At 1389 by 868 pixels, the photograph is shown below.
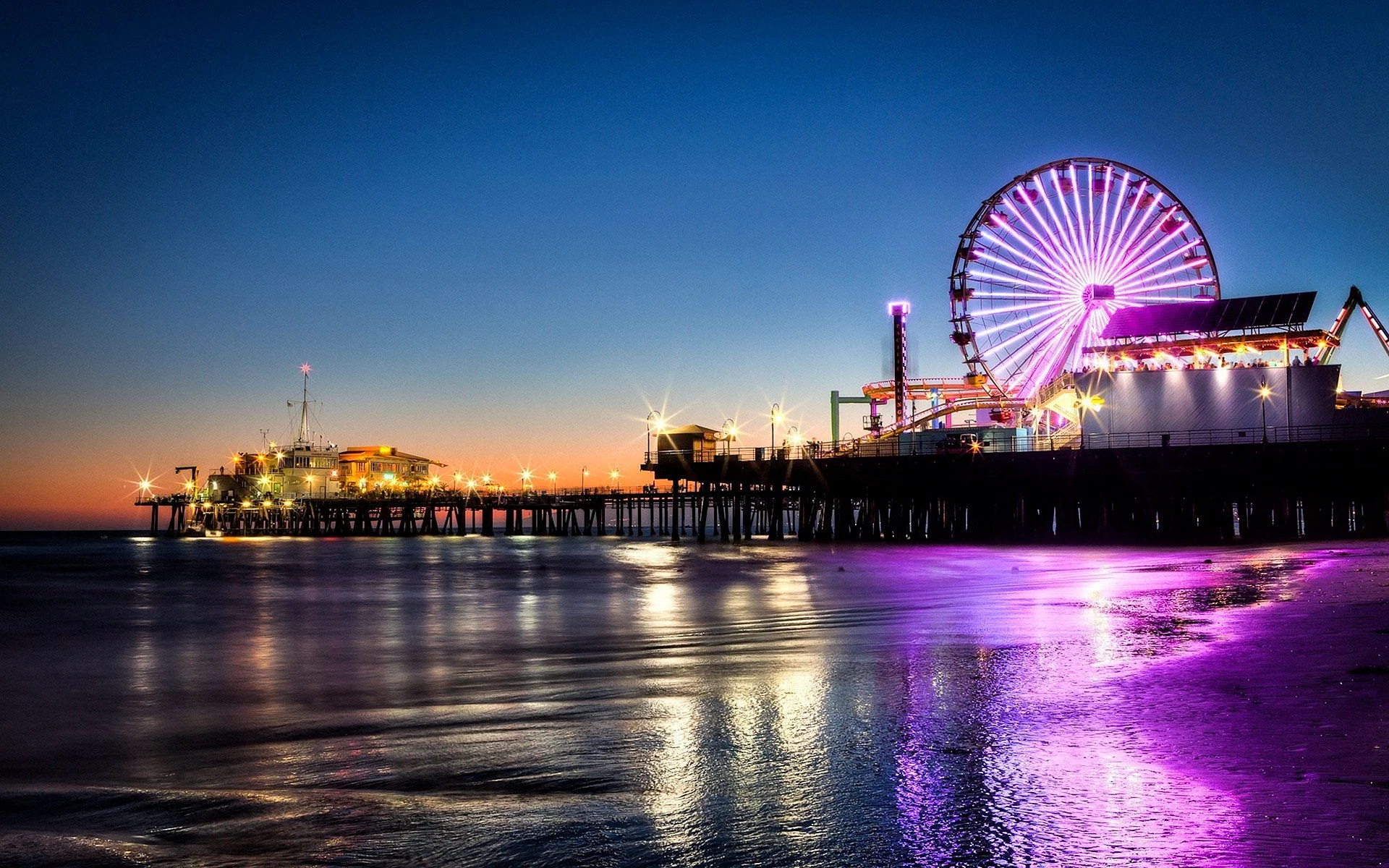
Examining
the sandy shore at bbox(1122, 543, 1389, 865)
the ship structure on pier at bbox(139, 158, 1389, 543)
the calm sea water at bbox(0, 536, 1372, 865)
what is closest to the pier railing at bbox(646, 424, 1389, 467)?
the ship structure on pier at bbox(139, 158, 1389, 543)

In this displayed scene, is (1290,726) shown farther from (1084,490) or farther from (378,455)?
(378,455)

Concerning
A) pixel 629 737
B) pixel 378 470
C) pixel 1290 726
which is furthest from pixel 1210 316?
pixel 378 470

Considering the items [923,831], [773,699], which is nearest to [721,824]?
[923,831]

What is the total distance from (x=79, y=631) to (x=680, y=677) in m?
15.3

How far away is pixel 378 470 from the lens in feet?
426

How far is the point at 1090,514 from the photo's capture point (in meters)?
52.3

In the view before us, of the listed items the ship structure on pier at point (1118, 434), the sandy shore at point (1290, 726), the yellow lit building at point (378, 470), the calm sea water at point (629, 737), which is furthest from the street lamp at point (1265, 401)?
the yellow lit building at point (378, 470)

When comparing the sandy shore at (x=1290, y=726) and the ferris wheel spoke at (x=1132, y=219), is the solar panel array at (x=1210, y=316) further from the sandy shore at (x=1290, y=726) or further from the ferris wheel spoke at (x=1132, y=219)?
the sandy shore at (x=1290, y=726)

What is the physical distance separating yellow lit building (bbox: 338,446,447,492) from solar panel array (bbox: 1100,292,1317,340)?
310 feet

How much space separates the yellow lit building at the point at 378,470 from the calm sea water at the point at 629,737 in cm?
10782

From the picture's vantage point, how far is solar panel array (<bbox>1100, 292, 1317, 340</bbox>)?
2164 inches

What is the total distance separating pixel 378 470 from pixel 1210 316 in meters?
103

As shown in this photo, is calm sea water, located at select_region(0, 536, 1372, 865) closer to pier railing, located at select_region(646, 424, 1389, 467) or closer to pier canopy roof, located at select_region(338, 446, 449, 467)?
pier railing, located at select_region(646, 424, 1389, 467)

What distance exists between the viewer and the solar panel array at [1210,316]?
2164 inches
